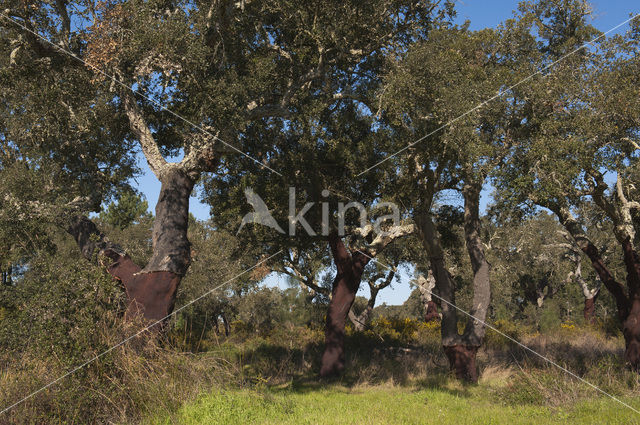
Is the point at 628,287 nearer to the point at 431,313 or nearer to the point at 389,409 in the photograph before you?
the point at 389,409

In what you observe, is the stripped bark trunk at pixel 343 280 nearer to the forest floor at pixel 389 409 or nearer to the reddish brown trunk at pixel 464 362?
the reddish brown trunk at pixel 464 362

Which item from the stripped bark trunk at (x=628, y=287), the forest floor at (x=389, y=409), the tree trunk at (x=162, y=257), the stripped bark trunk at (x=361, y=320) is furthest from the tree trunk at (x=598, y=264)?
the stripped bark trunk at (x=361, y=320)

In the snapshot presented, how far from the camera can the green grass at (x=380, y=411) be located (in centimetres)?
673

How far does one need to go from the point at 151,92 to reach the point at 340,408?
8985 mm

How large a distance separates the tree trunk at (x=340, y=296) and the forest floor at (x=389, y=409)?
3.59 meters

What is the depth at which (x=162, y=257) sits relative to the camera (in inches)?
394

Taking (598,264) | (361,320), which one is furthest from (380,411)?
(361,320)

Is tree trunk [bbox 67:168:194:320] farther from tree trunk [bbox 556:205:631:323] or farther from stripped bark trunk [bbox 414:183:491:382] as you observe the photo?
tree trunk [bbox 556:205:631:323]

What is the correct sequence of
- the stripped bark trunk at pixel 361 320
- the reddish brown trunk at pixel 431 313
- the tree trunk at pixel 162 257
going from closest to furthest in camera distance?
the tree trunk at pixel 162 257, the stripped bark trunk at pixel 361 320, the reddish brown trunk at pixel 431 313

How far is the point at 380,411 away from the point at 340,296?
284 inches

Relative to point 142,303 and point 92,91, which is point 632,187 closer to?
point 142,303

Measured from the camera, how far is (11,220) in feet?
35.4

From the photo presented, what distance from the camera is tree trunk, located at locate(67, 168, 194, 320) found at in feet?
31.4

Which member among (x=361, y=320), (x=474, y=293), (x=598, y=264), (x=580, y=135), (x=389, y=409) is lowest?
(x=389, y=409)
